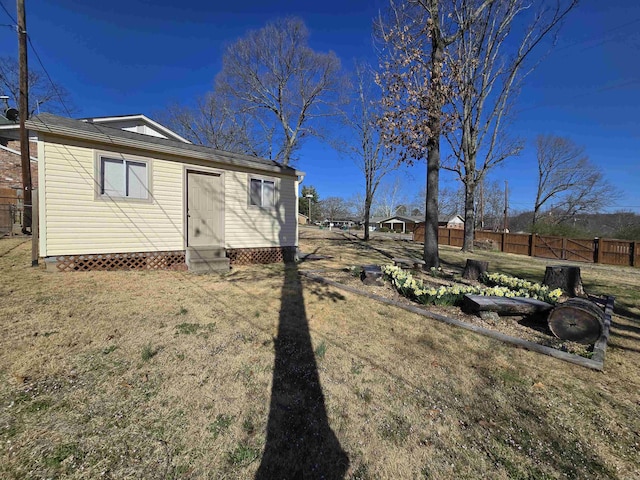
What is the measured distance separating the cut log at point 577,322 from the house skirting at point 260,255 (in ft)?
23.3

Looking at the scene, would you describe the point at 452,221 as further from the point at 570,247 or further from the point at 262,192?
the point at 262,192

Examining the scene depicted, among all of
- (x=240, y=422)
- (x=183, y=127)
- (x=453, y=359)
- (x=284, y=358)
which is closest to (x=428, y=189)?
(x=453, y=359)

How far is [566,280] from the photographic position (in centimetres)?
566

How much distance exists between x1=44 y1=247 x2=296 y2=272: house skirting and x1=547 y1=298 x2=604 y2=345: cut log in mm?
7211

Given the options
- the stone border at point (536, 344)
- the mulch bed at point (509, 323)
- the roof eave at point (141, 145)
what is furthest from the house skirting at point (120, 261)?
the stone border at point (536, 344)

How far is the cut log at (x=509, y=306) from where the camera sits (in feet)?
13.2

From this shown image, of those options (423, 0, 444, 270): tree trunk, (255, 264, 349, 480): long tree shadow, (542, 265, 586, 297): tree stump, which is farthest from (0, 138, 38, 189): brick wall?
(542, 265, 586, 297): tree stump

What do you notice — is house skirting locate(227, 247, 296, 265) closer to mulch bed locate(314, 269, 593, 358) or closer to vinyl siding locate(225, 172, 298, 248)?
Result: vinyl siding locate(225, 172, 298, 248)

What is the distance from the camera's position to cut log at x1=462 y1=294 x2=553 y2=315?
402cm

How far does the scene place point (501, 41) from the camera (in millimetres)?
12914

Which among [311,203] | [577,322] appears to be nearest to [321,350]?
[577,322]

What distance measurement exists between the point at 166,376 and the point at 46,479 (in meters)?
1.01

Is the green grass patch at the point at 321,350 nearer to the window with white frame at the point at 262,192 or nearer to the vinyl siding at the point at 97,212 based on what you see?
the vinyl siding at the point at 97,212

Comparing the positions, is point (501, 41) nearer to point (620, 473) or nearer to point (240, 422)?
point (620, 473)
